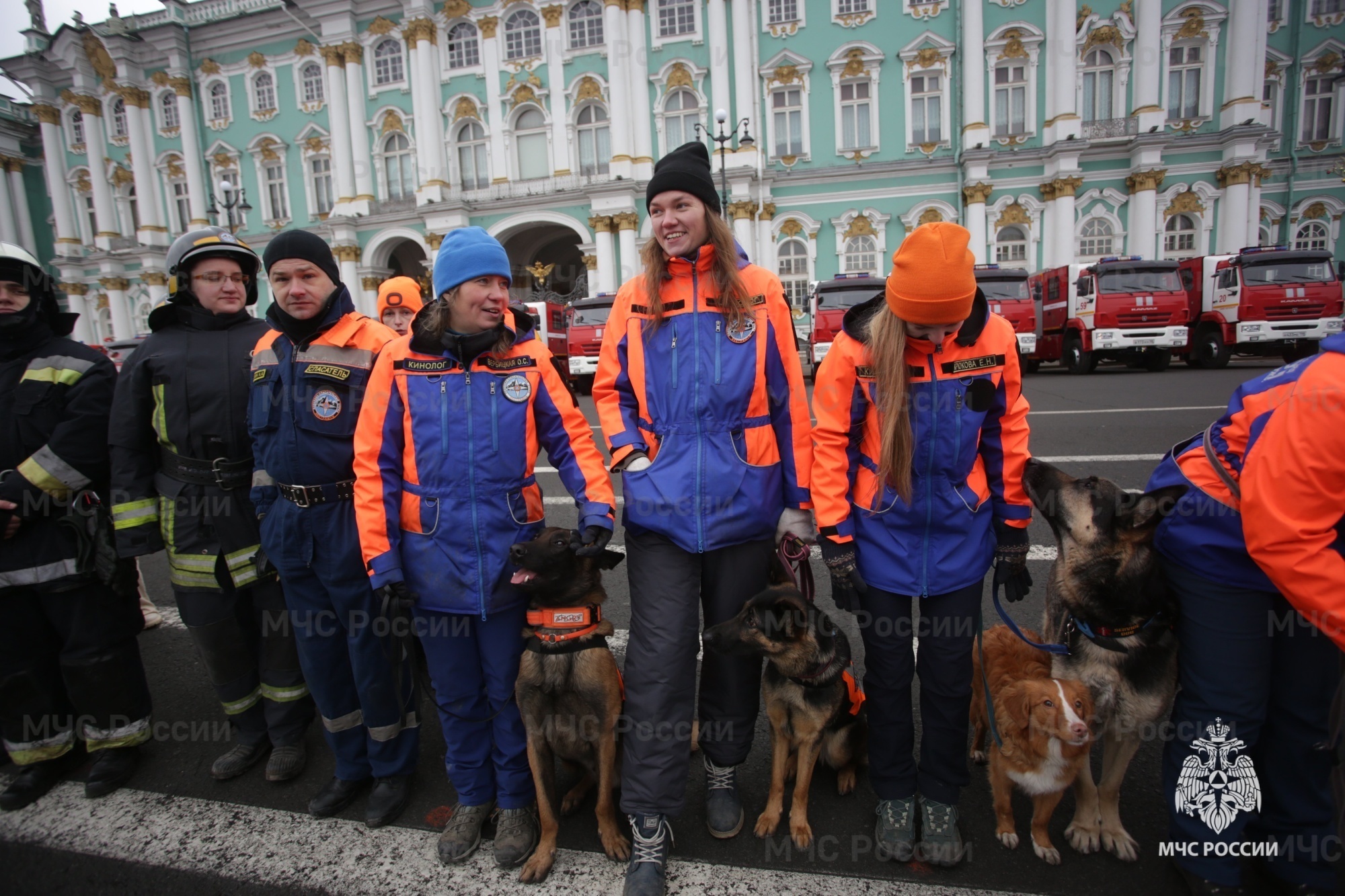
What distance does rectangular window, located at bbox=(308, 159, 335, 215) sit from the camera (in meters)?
34.6

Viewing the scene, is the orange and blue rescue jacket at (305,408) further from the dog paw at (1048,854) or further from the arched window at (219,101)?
the arched window at (219,101)

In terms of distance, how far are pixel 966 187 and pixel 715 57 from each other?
38.7 ft

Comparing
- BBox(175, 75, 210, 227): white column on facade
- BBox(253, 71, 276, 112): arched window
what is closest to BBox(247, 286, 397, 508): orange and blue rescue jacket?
BBox(253, 71, 276, 112): arched window

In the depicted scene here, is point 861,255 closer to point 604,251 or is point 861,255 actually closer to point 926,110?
point 926,110

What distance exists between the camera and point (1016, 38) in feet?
89.1

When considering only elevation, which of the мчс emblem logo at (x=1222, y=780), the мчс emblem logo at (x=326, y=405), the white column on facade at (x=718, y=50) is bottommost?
the мчс emblem logo at (x=1222, y=780)

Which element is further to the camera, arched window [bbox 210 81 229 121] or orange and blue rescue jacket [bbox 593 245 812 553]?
arched window [bbox 210 81 229 121]

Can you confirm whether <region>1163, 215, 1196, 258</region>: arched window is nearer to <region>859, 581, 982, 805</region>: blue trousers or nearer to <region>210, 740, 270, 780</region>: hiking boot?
<region>859, 581, 982, 805</region>: blue trousers

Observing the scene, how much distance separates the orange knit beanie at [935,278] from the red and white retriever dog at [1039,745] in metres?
1.38

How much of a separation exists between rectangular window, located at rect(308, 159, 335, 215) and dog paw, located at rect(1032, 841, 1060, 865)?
39.5 metres

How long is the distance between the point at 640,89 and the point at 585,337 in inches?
661

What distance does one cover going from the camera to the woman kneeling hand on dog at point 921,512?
2488 mm

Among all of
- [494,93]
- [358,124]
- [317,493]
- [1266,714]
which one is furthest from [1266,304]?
[358,124]

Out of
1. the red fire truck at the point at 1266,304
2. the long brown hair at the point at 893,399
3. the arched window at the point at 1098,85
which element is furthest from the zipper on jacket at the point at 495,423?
the arched window at the point at 1098,85
